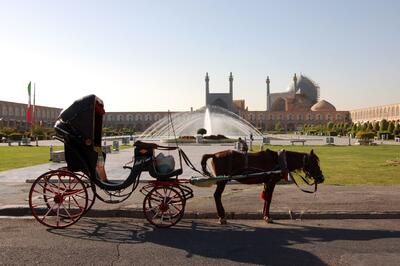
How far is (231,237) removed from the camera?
5.50 metres

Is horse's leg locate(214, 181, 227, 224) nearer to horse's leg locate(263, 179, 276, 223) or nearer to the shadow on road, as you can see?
the shadow on road

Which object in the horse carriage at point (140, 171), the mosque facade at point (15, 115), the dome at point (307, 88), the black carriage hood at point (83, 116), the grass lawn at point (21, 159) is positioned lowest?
the grass lawn at point (21, 159)

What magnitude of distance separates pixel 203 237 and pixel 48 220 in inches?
94.4

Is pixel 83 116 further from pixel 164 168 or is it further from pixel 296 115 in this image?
pixel 296 115

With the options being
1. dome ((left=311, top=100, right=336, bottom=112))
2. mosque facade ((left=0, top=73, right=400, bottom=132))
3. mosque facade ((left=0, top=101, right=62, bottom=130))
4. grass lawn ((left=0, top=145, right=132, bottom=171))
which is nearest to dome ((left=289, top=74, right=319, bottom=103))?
mosque facade ((left=0, top=73, right=400, bottom=132))

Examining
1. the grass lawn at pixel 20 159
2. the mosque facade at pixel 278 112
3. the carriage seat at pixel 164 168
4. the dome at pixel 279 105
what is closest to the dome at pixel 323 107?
the mosque facade at pixel 278 112

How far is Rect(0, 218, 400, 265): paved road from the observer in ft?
14.9

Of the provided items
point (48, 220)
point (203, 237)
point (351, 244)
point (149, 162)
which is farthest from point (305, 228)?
point (48, 220)

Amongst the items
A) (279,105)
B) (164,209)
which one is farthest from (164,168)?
(279,105)

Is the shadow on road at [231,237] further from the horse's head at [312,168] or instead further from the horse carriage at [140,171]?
the horse's head at [312,168]

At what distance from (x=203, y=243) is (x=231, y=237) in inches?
18.1

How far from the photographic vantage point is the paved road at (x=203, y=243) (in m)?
4.55

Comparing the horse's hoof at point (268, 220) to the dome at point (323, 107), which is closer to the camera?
the horse's hoof at point (268, 220)

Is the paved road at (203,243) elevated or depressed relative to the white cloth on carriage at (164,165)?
depressed
